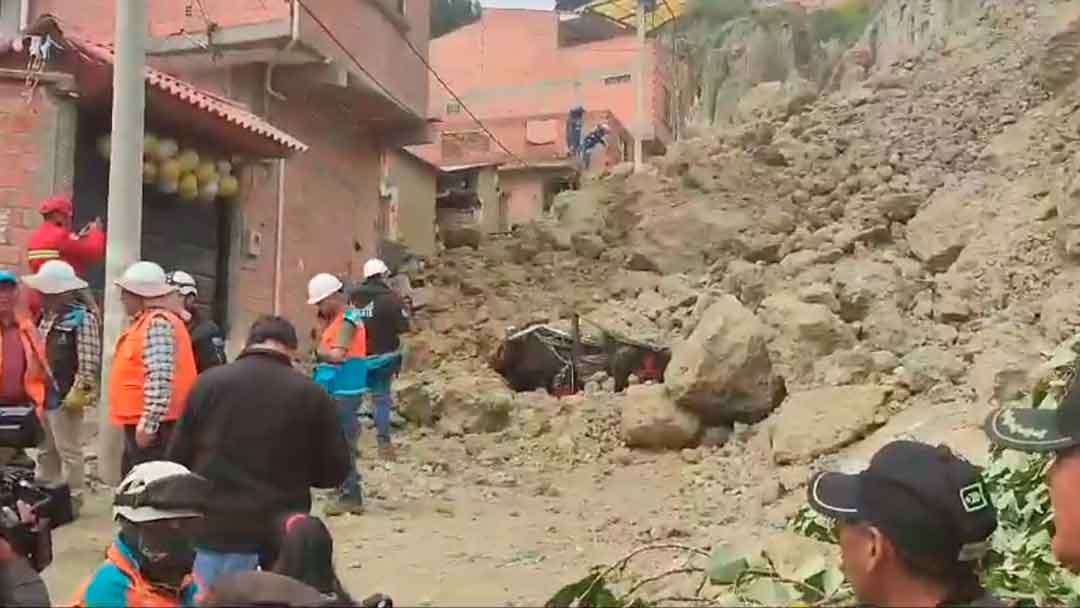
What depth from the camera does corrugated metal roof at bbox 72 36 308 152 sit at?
31.8 ft

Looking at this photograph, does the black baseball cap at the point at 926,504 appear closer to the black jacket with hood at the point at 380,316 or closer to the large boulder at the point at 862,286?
the black jacket with hood at the point at 380,316

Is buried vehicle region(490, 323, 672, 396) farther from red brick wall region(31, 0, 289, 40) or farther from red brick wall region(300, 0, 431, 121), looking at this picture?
red brick wall region(31, 0, 289, 40)

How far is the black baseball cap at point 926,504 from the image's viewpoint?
7.62 feet

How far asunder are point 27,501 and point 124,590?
97 cm

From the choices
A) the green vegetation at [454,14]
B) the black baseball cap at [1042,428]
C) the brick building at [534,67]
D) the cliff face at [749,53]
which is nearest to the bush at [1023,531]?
the black baseball cap at [1042,428]

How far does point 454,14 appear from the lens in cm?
3331

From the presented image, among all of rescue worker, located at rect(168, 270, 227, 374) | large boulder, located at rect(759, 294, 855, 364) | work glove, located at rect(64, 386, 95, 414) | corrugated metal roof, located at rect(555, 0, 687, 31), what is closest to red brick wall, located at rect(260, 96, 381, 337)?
large boulder, located at rect(759, 294, 855, 364)

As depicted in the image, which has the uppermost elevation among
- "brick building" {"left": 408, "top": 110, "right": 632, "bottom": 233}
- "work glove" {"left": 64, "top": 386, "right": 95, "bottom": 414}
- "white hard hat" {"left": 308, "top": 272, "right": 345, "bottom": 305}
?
"brick building" {"left": 408, "top": 110, "right": 632, "bottom": 233}

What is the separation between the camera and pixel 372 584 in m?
5.46

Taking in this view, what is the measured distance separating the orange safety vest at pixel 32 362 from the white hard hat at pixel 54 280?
0.35 m

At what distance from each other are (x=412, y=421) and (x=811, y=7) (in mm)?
26463

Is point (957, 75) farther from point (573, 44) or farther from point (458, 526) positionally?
point (573, 44)

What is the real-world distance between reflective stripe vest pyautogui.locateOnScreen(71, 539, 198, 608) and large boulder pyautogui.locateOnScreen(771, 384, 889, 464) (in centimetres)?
555

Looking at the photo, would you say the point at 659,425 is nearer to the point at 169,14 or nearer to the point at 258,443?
the point at 258,443
